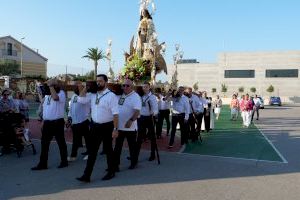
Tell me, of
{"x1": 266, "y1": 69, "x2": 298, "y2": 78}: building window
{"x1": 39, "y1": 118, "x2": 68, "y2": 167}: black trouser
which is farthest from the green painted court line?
{"x1": 266, "y1": 69, "x2": 298, "y2": 78}: building window

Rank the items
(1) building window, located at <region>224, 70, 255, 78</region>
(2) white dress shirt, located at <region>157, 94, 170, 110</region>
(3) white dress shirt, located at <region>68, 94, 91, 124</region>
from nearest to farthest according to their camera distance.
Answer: (3) white dress shirt, located at <region>68, 94, 91, 124</region>
(2) white dress shirt, located at <region>157, 94, 170, 110</region>
(1) building window, located at <region>224, 70, 255, 78</region>

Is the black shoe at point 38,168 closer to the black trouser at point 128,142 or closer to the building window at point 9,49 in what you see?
the black trouser at point 128,142

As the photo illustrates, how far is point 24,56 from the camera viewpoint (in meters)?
74.5

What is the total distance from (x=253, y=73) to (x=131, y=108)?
87182 millimetres

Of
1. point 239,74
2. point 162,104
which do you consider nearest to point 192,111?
point 162,104

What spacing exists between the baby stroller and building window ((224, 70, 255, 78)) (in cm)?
8601

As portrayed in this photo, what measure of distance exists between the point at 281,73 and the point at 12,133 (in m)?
86.1

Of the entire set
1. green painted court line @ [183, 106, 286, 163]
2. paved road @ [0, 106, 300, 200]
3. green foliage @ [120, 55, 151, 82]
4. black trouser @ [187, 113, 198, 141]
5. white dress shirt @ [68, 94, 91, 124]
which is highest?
green foliage @ [120, 55, 151, 82]

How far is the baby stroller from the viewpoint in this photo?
35.8ft

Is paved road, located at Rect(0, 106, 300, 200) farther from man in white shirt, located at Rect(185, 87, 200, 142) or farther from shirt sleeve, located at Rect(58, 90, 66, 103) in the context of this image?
man in white shirt, located at Rect(185, 87, 200, 142)

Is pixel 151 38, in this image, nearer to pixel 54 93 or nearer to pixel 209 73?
pixel 54 93

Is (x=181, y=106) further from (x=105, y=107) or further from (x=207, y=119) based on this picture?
(x=207, y=119)

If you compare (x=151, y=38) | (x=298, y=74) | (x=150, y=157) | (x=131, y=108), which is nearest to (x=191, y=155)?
(x=150, y=157)

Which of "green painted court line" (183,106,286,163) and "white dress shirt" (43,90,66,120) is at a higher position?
"white dress shirt" (43,90,66,120)
